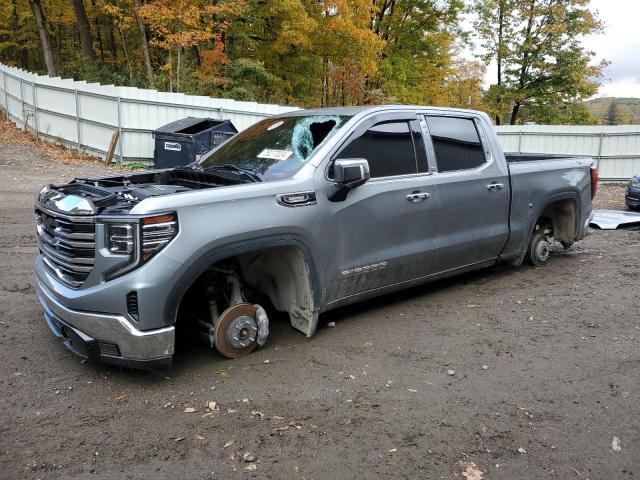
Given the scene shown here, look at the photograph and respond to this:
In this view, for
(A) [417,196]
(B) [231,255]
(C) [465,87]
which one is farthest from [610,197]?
(C) [465,87]

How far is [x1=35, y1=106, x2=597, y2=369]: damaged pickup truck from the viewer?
3480mm

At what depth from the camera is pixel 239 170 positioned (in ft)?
14.6

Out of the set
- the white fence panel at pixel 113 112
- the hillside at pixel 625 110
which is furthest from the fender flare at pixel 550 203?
the hillside at pixel 625 110

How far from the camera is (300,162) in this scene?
4363 millimetres

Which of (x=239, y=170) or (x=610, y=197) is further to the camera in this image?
(x=610, y=197)

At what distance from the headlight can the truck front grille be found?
0.16 meters

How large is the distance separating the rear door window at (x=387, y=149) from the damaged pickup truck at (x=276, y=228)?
1 cm

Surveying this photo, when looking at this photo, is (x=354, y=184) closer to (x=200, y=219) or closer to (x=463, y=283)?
(x=200, y=219)

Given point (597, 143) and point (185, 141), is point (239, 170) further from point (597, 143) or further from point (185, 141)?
point (597, 143)

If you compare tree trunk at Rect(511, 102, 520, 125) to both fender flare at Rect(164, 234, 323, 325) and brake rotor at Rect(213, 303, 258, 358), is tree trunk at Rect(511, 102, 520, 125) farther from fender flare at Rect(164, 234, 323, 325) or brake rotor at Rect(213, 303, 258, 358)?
brake rotor at Rect(213, 303, 258, 358)

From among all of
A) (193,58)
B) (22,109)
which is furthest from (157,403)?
(193,58)

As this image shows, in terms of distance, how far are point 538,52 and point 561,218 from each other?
2796cm

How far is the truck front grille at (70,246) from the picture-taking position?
3543mm

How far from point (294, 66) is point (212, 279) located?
23509mm
